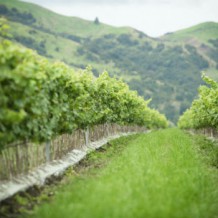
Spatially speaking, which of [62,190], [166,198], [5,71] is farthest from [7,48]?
[166,198]

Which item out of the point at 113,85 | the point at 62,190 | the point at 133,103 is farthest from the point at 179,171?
the point at 133,103

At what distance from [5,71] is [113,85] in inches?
1018

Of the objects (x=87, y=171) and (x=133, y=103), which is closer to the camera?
(x=87, y=171)

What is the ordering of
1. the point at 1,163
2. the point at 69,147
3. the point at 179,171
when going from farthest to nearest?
the point at 69,147
the point at 179,171
the point at 1,163

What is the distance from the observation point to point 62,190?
13148 millimetres

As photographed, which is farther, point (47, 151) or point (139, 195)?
point (47, 151)

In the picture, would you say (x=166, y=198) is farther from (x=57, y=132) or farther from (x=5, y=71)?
(x=57, y=132)

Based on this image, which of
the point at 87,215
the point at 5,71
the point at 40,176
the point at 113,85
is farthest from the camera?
the point at 113,85

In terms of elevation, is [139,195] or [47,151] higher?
[139,195]

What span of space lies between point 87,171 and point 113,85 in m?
19.8

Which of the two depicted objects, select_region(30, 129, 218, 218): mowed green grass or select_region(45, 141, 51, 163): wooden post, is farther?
select_region(45, 141, 51, 163): wooden post

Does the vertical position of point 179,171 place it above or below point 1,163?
below

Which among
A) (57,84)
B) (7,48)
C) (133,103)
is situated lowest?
(133,103)

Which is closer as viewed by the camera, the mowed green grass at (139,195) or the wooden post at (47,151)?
the mowed green grass at (139,195)
